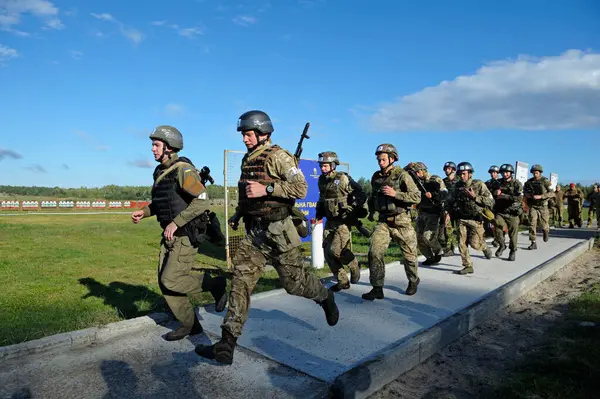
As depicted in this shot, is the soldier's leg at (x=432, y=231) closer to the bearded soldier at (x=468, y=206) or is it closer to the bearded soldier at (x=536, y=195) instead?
the bearded soldier at (x=468, y=206)

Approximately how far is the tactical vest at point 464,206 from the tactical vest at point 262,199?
5.53 m

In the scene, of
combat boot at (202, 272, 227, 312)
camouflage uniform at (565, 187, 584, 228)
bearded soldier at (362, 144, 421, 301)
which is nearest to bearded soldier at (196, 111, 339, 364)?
combat boot at (202, 272, 227, 312)

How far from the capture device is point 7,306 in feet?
20.8

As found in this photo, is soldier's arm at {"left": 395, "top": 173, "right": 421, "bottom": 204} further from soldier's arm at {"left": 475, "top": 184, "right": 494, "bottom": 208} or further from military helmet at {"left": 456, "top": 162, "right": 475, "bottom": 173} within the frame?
military helmet at {"left": 456, "top": 162, "right": 475, "bottom": 173}

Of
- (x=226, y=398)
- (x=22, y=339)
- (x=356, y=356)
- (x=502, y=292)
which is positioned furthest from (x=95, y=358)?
(x=502, y=292)

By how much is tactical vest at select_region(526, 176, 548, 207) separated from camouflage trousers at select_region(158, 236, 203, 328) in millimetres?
11112

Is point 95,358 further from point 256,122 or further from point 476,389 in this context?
point 476,389

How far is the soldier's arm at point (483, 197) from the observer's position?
332 inches

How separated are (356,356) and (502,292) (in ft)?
10.5

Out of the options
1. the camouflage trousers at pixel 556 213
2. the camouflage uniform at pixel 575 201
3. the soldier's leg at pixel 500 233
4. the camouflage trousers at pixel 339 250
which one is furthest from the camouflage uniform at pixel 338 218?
the camouflage uniform at pixel 575 201

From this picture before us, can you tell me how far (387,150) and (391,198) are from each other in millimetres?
685

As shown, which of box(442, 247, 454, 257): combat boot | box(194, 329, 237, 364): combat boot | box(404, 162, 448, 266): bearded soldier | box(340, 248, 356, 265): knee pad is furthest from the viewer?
box(442, 247, 454, 257): combat boot

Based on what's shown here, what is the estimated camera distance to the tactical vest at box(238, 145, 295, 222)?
4035 mm

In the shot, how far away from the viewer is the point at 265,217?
13.3ft
